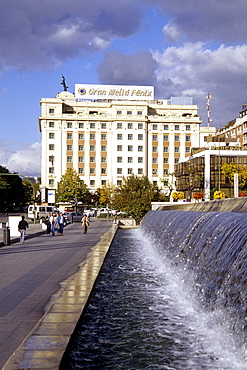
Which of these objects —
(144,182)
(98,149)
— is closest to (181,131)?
(98,149)

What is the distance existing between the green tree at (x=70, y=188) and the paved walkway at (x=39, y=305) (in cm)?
7299

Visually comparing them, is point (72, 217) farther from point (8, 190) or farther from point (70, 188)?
point (8, 190)

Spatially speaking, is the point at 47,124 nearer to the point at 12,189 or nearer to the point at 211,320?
the point at 12,189

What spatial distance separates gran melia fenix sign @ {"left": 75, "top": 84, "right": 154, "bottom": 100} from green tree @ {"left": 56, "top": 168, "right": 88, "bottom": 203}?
2158 cm

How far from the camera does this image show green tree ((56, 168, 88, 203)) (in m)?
89.2

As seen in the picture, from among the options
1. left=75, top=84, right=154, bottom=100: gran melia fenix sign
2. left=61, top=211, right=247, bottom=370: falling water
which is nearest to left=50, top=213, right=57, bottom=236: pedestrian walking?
left=61, top=211, right=247, bottom=370: falling water

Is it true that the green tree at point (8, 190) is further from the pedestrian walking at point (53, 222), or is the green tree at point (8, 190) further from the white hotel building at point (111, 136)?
the pedestrian walking at point (53, 222)

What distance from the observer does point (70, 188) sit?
294 feet

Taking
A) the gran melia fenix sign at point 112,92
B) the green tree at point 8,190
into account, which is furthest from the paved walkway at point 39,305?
the gran melia fenix sign at point 112,92

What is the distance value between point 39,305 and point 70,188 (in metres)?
81.7

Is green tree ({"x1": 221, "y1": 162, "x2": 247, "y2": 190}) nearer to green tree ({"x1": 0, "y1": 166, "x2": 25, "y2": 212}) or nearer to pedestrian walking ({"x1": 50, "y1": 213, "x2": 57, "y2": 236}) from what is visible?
pedestrian walking ({"x1": 50, "y1": 213, "x2": 57, "y2": 236})

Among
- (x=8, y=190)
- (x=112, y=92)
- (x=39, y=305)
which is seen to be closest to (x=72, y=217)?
(x=8, y=190)

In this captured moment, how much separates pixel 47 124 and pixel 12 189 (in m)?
17.1

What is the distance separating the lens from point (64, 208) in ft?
250
